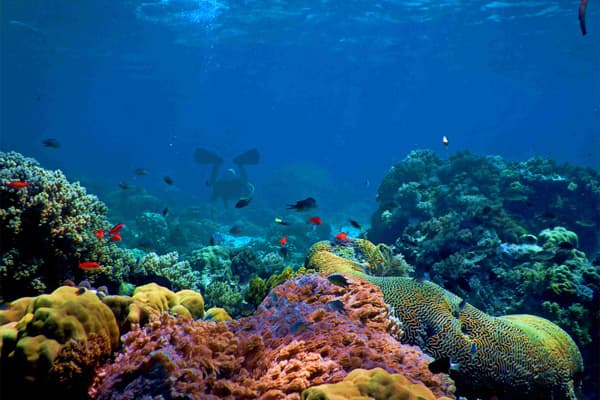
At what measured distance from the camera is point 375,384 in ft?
7.64

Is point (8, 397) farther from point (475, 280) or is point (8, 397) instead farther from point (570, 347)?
point (475, 280)

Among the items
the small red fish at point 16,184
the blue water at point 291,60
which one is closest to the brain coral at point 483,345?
the small red fish at point 16,184

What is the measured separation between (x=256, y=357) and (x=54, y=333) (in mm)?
1589

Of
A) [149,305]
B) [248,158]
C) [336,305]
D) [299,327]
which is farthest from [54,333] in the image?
[248,158]

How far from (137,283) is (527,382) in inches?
251

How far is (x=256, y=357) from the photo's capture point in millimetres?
3141

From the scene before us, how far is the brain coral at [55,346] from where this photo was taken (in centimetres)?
267

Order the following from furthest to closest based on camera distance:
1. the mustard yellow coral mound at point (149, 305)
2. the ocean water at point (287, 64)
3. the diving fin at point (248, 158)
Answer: the ocean water at point (287, 64) → the diving fin at point (248, 158) → the mustard yellow coral mound at point (149, 305)

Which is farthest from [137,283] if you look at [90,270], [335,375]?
[335,375]

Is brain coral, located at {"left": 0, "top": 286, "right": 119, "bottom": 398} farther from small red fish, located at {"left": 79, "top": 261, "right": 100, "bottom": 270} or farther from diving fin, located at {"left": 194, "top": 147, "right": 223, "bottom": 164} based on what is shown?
diving fin, located at {"left": 194, "top": 147, "right": 223, "bottom": 164}

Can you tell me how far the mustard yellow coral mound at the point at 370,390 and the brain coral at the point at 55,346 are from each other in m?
1.82

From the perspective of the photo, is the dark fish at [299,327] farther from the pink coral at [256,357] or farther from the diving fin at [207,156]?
Result: the diving fin at [207,156]

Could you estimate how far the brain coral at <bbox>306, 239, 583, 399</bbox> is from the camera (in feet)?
14.8

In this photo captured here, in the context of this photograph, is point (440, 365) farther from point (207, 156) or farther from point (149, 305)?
point (207, 156)
